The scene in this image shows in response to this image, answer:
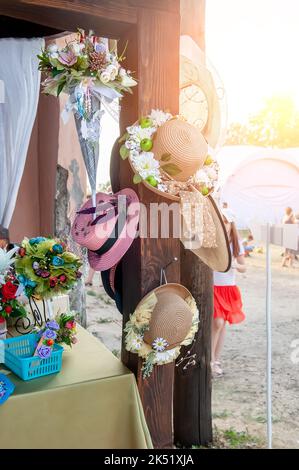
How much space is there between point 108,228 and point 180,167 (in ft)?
1.38

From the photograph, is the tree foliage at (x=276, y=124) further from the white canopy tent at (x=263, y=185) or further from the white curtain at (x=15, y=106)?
the white canopy tent at (x=263, y=185)

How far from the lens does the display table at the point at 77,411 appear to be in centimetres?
173

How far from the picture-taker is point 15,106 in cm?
368

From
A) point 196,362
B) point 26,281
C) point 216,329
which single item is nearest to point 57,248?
point 26,281

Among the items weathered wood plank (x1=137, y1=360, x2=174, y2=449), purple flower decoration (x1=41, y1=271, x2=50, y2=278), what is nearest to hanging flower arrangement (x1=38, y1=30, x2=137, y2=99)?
purple flower decoration (x1=41, y1=271, x2=50, y2=278)

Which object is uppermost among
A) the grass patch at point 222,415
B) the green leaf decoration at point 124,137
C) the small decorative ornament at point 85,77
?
the small decorative ornament at point 85,77

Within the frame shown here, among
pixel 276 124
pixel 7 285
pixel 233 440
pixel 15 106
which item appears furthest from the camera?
pixel 276 124

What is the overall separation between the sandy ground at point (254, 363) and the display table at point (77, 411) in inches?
60.3

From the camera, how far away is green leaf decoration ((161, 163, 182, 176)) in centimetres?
189

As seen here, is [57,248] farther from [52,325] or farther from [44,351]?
[44,351]

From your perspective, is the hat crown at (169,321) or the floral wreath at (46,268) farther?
the hat crown at (169,321)

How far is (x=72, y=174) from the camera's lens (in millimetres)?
5125

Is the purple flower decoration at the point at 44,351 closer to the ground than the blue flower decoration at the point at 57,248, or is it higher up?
closer to the ground

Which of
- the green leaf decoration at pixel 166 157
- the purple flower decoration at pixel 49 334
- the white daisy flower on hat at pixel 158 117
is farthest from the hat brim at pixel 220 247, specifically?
the purple flower decoration at pixel 49 334
